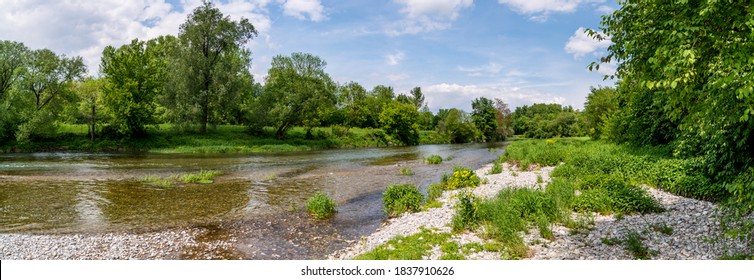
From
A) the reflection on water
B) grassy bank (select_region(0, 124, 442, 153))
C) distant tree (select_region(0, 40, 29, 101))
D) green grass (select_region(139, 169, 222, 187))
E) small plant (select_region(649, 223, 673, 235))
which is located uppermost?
distant tree (select_region(0, 40, 29, 101))

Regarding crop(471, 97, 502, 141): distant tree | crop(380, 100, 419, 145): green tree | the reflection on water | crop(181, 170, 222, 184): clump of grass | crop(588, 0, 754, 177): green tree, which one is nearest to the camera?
crop(588, 0, 754, 177): green tree

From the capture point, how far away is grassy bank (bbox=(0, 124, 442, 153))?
46125 millimetres

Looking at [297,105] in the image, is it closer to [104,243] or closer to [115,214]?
[115,214]

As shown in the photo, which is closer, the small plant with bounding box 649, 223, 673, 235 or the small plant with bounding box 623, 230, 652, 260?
the small plant with bounding box 623, 230, 652, 260

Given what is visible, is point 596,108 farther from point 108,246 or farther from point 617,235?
point 108,246

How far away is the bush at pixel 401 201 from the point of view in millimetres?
15336

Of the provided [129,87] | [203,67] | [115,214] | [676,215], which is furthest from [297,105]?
[676,215]

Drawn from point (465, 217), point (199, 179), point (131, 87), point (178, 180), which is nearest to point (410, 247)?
point (465, 217)

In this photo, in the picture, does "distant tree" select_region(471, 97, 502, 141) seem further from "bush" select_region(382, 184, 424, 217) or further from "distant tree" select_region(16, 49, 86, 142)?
"bush" select_region(382, 184, 424, 217)

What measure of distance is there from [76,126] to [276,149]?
27.5 meters

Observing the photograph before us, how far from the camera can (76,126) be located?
175 feet

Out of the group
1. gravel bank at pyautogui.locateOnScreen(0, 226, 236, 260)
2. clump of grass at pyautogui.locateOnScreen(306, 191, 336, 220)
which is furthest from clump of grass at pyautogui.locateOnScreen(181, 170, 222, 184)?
gravel bank at pyautogui.locateOnScreen(0, 226, 236, 260)

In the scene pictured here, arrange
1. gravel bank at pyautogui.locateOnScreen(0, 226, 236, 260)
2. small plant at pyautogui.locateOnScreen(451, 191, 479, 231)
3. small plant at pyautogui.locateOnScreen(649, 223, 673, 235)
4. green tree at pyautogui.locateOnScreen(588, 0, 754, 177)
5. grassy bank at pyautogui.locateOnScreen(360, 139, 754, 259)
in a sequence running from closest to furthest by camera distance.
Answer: green tree at pyautogui.locateOnScreen(588, 0, 754, 177)
grassy bank at pyautogui.locateOnScreen(360, 139, 754, 259)
small plant at pyautogui.locateOnScreen(649, 223, 673, 235)
gravel bank at pyautogui.locateOnScreen(0, 226, 236, 260)
small plant at pyautogui.locateOnScreen(451, 191, 479, 231)

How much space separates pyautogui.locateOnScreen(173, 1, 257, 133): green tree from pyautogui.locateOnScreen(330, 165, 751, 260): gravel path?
42.6 metres
